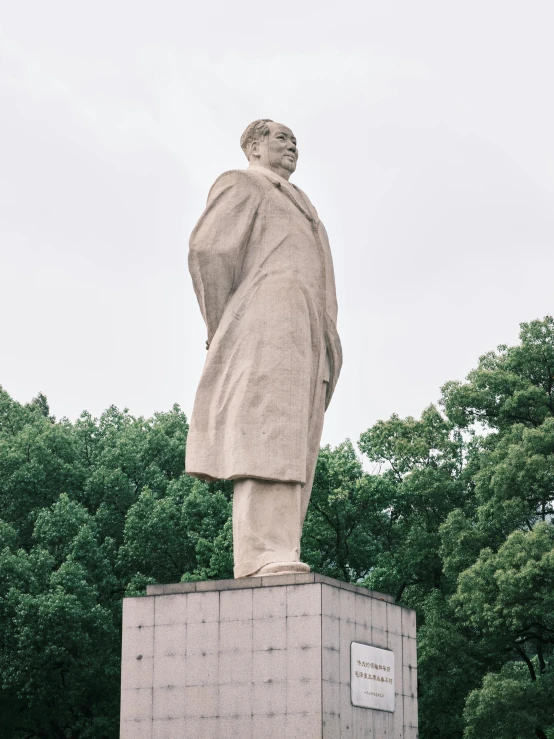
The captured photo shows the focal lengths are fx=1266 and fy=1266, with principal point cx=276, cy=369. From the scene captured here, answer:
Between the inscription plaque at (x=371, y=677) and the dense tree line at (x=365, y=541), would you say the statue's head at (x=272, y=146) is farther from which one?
the dense tree line at (x=365, y=541)

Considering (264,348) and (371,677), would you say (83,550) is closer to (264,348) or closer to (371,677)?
(264,348)

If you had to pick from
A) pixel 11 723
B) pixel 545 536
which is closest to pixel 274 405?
pixel 545 536

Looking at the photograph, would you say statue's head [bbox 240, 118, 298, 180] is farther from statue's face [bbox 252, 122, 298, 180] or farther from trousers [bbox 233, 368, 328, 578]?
trousers [bbox 233, 368, 328, 578]

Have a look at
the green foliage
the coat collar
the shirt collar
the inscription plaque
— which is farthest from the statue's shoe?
the green foliage

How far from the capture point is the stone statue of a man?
912 cm

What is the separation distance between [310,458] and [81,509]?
59.5 feet

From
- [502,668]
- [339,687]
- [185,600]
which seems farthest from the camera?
[502,668]

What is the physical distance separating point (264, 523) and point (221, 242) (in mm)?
2139

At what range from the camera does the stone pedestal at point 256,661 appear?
27.3ft

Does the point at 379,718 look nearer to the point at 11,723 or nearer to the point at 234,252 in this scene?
the point at 234,252

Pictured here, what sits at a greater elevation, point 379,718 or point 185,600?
point 185,600

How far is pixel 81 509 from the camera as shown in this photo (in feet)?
89.2

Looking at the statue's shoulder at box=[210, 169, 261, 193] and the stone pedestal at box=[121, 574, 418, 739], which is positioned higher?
the statue's shoulder at box=[210, 169, 261, 193]

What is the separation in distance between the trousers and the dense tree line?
46.9 ft
